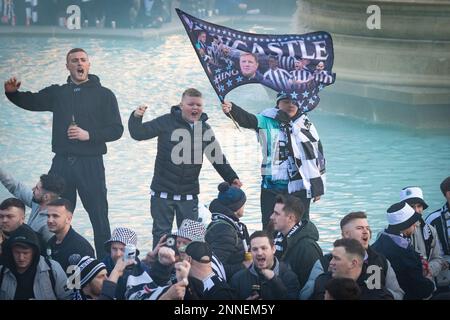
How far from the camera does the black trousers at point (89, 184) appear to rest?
505 inches

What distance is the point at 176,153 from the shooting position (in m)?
12.5

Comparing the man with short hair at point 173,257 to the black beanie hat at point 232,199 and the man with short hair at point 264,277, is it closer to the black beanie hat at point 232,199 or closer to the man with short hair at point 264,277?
the man with short hair at point 264,277

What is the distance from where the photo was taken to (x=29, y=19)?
1141 inches

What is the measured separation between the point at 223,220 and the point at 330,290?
228 cm

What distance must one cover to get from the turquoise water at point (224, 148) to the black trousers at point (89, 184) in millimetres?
754

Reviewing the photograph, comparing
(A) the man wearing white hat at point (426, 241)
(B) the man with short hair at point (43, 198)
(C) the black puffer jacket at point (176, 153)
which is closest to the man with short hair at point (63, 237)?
(B) the man with short hair at point (43, 198)

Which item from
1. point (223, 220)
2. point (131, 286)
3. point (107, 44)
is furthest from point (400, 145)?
point (107, 44)

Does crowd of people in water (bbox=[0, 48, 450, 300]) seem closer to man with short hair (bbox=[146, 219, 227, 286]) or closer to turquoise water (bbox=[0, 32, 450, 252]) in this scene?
man with short hair (bbox=[146, 219, 227, 286])

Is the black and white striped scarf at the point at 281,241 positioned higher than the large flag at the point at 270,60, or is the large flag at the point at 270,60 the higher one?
the large flag at the point at 270,60

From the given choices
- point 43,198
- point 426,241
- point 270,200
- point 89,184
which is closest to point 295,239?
point 426,241

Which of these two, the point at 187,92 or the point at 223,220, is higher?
the point at 187,92

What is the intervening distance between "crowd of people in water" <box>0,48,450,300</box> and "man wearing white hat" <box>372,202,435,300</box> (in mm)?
11

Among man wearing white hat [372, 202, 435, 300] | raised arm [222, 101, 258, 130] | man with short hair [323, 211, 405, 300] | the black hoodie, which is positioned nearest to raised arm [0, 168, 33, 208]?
the black hoodie

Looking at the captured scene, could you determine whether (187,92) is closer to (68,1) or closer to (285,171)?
(285,171)
